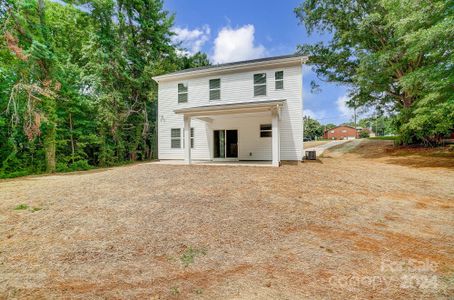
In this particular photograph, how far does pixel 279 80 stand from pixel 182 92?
21.6 ft

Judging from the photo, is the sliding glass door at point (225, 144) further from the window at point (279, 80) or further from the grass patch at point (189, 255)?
the grass patch at point (189, 255)

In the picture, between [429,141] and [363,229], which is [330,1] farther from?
[363,229]

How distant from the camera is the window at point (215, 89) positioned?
44.1ft

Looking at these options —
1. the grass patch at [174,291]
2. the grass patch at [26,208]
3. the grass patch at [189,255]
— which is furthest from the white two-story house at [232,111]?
the grass patch at [174,291]

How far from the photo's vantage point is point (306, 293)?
2.40 metres

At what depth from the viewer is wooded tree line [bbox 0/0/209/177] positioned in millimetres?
10609

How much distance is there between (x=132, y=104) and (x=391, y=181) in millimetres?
18478

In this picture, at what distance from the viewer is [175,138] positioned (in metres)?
14.5

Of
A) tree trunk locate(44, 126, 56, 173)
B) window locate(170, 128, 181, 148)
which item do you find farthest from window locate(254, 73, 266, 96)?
tree trunk locate(44, 126, 56, 173)

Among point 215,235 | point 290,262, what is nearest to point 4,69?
point 215,235

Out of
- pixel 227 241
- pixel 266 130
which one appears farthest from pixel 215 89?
pixel 227 241

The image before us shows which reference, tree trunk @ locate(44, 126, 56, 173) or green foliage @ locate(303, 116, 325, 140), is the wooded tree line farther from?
green foliage @ locate(303, 116, 325, 140)

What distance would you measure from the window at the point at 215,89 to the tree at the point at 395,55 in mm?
10433

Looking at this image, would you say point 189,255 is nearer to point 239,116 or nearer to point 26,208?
point 26,208
